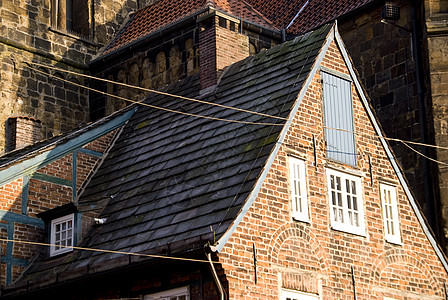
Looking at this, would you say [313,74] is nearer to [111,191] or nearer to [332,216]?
[332,216]

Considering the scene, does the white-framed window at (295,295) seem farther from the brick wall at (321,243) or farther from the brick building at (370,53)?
the brick building at (370,53)

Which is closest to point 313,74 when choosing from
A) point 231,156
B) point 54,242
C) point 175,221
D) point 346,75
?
point 346,75

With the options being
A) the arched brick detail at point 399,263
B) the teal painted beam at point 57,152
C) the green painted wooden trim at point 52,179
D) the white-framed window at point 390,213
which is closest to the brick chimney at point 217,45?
the teal painted beam at point 57,152

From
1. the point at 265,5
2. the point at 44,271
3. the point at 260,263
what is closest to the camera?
the point at 260,263

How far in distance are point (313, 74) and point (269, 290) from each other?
468 cm

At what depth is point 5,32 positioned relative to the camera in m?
28.2

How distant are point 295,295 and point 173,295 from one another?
85.9 inches

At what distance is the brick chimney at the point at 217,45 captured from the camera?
22484mm

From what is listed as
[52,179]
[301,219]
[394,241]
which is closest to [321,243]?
[301,219]

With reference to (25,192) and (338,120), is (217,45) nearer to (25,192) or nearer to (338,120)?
(338,120)

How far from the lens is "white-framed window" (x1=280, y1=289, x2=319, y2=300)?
17.5 metres

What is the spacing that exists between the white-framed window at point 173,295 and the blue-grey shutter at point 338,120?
13.8ft

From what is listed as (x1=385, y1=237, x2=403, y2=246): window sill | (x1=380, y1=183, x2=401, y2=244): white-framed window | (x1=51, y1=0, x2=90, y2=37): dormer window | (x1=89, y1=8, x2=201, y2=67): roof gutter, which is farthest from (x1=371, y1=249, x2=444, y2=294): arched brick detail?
(x1=51, y1=0, x2=90, y2=37): dormer window

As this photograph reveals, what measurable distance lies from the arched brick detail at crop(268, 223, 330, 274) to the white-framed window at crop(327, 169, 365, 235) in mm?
713
